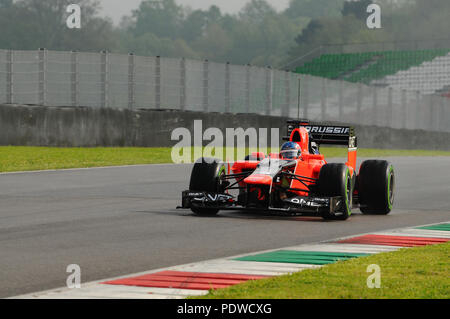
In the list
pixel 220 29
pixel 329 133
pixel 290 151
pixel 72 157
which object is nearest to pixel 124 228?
pixel 290 151

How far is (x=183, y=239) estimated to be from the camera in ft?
32.7

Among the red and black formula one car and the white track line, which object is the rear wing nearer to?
the red and black formula one car

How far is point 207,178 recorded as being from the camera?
12.7m

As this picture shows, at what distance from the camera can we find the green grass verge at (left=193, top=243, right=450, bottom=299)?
636 cm

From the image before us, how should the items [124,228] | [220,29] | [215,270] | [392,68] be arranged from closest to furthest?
[215,270] → [124,228] → [392,68] → [220,29]

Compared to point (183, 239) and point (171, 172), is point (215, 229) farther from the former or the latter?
point (171, 172)

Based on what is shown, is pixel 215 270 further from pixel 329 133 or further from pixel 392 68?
pixel 392 68

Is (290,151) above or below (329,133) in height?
below

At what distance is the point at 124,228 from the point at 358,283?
4.66 meters

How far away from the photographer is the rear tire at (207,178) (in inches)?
498

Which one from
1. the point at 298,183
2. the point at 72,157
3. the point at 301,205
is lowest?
the point at 301,205

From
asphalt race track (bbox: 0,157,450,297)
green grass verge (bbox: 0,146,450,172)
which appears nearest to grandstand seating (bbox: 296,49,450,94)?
green grass verge (bbox: 0,146,450,172)

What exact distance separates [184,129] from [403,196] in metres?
14.7
